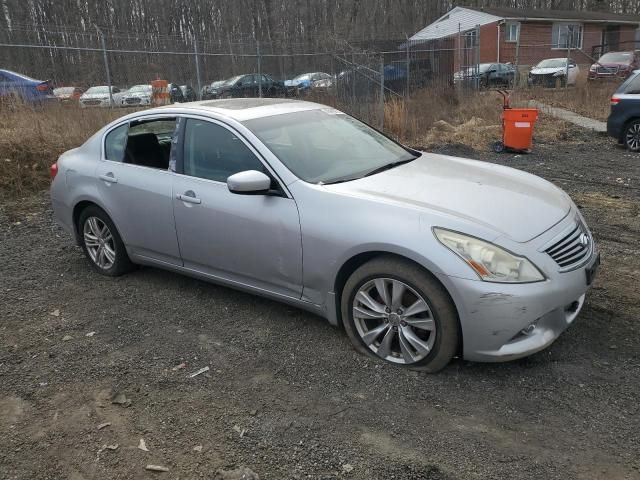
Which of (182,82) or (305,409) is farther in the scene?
(182,82)

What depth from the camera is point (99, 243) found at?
5141mm

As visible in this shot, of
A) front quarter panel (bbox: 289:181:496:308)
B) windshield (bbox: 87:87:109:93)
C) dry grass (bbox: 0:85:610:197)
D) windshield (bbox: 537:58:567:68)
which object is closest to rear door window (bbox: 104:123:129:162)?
front quarter panel (bbox: 289:181:496:308)

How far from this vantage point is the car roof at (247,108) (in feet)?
14.1

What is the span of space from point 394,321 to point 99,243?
3.11 m

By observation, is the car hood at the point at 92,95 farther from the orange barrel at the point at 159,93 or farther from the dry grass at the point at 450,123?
the dry grass at the point at 450,123

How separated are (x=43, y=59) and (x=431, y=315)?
11.1 meters

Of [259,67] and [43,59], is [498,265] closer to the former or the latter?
[43,59]

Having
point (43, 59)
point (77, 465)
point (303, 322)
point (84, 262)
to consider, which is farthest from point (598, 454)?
point (43, 59)

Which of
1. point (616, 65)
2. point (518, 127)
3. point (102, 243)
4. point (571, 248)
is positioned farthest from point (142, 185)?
point (616, 65)

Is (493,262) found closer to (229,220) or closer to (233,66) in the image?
(229,220)

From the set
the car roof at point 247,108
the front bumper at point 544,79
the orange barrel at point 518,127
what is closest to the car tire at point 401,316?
the car roof at point 247,108

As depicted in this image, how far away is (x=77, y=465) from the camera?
108 inches

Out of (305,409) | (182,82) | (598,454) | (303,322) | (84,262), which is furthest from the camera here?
(182,82)

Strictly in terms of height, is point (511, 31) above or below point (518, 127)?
above
